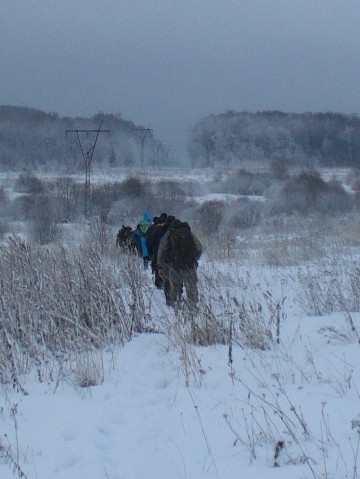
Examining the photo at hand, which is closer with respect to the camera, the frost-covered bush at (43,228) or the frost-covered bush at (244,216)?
the frost-covered bush at (43,228)

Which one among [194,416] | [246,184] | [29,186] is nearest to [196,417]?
[194,416]

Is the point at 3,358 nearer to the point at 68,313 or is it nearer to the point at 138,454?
the point at 68,313

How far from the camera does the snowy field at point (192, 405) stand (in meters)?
3.77

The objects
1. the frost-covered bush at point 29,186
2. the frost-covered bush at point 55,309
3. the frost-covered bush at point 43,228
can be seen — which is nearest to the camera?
the frost-covered bush at point 55,309

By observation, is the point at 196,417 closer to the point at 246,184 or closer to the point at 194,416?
the point at 194,416

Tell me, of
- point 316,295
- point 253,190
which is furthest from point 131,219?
point 316,295

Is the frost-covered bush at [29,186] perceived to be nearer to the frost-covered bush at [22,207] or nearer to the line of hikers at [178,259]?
the frost-covered bush at [22,207]

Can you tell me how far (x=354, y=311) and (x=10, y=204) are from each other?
108 feet

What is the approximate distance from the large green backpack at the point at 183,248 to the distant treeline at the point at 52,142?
81.4 m

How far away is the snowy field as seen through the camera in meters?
3.77

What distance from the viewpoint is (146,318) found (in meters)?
7.02

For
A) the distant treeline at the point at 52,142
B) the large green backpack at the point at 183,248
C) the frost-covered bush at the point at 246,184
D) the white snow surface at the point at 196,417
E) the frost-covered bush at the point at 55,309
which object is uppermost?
the distant treeline at the point at 52,142

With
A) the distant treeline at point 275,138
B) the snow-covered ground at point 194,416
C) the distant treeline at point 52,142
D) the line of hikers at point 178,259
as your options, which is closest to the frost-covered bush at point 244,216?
the line of hikers at point 178,259

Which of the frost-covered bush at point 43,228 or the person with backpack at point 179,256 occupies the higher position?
the person with backpack at point 179,256
